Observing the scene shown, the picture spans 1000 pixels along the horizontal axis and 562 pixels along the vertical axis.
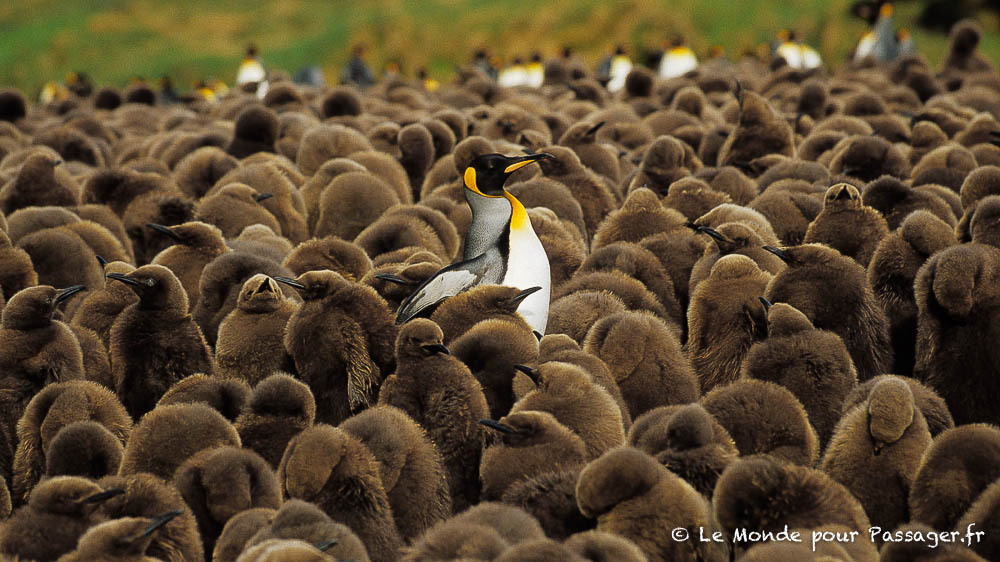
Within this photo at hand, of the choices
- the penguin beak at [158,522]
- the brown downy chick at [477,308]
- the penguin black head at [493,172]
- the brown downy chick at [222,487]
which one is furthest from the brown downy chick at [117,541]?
the penguin black head at [493,172]

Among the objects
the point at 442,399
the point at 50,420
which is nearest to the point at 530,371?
the point at 442,399

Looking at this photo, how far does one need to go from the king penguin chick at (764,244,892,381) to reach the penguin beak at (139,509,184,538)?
9.60 ft

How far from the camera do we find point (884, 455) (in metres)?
4.04

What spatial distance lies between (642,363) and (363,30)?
2429cm

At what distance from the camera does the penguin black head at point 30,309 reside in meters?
5.22

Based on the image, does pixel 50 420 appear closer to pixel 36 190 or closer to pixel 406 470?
pixel 406 470

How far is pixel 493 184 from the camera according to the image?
6539mm

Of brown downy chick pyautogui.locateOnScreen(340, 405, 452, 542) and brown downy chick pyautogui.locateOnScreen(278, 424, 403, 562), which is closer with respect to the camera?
brown downy chick pyautogui.locateOnScreen(278, 424, 403, 562)

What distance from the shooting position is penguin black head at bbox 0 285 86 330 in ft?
17.1

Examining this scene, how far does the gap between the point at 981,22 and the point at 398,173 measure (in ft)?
62.4

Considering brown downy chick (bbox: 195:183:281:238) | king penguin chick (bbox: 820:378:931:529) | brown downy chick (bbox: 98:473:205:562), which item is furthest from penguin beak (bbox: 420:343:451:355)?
brown downy chick (bbox: 195:183:281:238)

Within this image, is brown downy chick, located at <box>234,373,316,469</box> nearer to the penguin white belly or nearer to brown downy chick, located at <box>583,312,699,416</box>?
brown downy chick, located at <box>583,312,699,416</box>

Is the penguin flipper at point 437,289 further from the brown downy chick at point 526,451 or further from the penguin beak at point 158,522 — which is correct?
the penguin beak at point 158,522

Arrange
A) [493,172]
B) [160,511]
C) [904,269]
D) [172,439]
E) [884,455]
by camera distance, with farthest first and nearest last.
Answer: [493,172], [904,269], [172,439], [884,455], [160,511]
